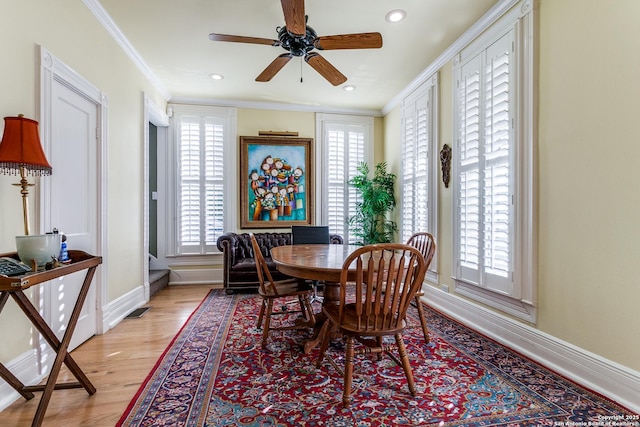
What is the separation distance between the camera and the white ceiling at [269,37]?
103 inches

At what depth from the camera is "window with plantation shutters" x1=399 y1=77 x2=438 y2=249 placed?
147 inches

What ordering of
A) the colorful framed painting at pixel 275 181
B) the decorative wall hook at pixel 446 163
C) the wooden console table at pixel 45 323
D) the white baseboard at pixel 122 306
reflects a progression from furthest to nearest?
the colorful framed painting at pixel 275 181, the decorative wall hook at pixel 446 163, the white baseboard at pixel 122 306, the wooden console table at pixel 45 323

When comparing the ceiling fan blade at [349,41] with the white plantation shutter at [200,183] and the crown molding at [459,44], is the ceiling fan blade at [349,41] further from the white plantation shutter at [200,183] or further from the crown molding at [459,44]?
the white plantation shutter at [200,183]

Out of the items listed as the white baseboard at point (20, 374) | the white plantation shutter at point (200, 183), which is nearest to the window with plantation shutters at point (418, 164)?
the white plantation shutter at point (200, 183)

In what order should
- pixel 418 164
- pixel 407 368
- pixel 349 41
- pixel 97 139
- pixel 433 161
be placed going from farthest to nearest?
pixel 418 164, pixel 433 161, pixel 97 139, pixel 349 41, pixel 407 368

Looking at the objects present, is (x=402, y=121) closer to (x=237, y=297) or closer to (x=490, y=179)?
(x=490, y=179)

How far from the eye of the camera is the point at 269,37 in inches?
122

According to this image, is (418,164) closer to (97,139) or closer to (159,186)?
(97,139)

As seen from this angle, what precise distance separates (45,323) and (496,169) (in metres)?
3.46

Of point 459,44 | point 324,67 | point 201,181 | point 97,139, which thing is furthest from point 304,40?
point 201,181

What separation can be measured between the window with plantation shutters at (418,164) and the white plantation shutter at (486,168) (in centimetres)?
53

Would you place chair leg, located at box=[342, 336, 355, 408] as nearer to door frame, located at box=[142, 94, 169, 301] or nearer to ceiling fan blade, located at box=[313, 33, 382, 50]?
ceiling fan blade, located at box=[313, 33, 382, 50]

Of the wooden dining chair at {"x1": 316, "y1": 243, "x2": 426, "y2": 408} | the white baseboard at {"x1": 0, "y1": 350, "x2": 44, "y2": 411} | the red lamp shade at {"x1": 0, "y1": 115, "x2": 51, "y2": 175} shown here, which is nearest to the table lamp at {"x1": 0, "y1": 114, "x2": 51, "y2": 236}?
the red lamp shade at {"x1": 0, "y1": 115, "x2": 51, "y2": 175}

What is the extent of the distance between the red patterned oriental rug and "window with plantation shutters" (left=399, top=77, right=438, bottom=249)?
64.3 inches
